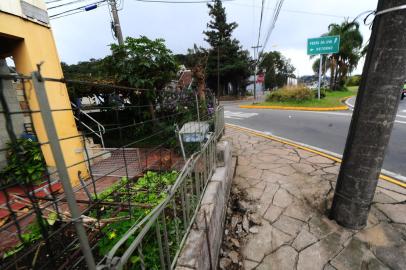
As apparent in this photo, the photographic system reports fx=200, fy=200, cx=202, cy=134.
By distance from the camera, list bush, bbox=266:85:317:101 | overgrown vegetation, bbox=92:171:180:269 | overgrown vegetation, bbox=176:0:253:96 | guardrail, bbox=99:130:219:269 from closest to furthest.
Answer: guardrail, bbox=99:130:219:269 < overgrown vegetation, bbox=92:171:180:269 < bush, bbox=266:85:317:101 < overgrown vegetation, bbox=176:0:253:96

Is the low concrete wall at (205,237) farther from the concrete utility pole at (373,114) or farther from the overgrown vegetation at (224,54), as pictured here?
the overgrown vegetation at (224,54)

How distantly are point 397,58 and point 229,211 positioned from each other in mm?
2710

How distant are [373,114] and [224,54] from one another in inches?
1071

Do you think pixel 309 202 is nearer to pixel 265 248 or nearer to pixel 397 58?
pixel 265 248

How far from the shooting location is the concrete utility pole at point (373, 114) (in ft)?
6.26

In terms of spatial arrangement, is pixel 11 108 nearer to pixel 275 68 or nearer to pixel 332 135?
pixel 332 135

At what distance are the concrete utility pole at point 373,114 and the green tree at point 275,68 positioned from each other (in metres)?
48.4

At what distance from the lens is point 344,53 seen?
76.3 ft

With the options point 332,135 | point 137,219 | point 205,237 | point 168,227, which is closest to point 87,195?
point 137,219

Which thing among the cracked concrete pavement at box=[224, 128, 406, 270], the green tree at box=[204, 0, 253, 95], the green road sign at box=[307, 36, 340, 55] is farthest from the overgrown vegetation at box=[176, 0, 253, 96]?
the cracked concrete pavement at box=[224, 128, 406, 270]

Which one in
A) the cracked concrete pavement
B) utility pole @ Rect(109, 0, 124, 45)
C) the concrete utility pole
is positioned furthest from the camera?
utility pole @ Rect(109, 0, 124, 45)

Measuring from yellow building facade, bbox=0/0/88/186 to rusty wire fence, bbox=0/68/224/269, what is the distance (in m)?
0.05

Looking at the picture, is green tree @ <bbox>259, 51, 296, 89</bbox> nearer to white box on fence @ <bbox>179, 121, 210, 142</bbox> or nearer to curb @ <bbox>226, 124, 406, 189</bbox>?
curb @ <bbox>226, 124, 406, 189</bbox>

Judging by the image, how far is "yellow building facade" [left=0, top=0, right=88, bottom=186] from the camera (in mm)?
3387
